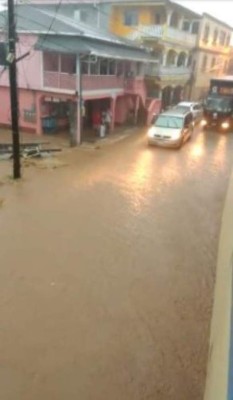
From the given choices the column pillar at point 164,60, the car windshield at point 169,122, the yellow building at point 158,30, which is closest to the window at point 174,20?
the yellow building at point 158,30

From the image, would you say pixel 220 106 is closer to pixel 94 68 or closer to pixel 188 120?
pixel 188 120

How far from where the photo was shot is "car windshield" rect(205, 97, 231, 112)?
1080 inches

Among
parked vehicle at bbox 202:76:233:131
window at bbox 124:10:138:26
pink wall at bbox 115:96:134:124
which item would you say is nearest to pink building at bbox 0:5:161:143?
pink wall at bbox 115:96:134:124

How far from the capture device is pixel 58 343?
678cm

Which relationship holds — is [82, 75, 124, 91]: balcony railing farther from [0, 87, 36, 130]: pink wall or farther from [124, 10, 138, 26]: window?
[124, 10, 138, 26]: window

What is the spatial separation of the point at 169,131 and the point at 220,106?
786 centimetres

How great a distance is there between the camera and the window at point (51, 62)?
2111 cm

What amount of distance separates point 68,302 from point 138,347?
73.6 inches

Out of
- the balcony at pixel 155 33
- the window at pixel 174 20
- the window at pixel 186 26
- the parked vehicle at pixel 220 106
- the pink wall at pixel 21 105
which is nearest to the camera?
the pink wall at pixel 21 105

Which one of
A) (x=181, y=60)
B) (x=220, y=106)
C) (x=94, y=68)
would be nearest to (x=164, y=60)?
(x=181, y=60)

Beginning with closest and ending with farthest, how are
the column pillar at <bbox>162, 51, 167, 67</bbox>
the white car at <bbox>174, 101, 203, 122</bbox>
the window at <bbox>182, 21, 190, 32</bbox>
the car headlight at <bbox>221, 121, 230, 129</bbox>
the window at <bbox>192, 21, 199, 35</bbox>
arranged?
the car headlight at <bbox>221, 121, 230, 129</bbox> → the white car at <bbox>174, 101, 203, 122</bbox> → the column pillar at <bbox>162, 51, 167, 67</bbox> → the window at <bbox>182, 21, 190, 32</bbox> → the window at <bbox>192, 21, 199, 35</bbox>

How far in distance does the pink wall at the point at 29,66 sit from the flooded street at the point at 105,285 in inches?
281

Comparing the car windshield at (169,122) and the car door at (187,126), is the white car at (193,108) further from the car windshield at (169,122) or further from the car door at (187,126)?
the car windshield at (169,122)

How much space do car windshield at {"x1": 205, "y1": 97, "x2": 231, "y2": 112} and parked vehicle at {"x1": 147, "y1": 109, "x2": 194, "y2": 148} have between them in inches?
205
